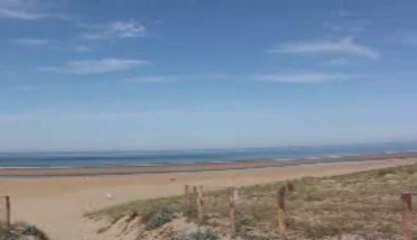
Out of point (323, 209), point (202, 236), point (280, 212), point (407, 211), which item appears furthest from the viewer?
point (323, 209)

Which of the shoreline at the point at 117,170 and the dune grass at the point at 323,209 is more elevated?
the shoreline at the point at 117,170

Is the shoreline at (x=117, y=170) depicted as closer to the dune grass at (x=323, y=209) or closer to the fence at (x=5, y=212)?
the fence at (x=5, y=212)

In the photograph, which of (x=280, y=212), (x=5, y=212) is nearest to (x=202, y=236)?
(x=280, y=212)

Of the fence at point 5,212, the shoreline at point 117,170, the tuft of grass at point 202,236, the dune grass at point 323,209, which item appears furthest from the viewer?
the shoreline at point 117,170

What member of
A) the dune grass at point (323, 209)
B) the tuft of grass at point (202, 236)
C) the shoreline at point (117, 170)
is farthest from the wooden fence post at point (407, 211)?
the shoreline at point (117, 170)

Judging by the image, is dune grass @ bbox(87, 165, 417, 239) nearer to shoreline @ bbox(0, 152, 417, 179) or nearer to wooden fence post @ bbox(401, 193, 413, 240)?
wooden fence post @ bbox(401, 193, 413, 240)

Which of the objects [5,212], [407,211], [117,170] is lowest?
[5,212]

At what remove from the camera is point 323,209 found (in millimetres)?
24516

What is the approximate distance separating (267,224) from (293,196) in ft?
24.4

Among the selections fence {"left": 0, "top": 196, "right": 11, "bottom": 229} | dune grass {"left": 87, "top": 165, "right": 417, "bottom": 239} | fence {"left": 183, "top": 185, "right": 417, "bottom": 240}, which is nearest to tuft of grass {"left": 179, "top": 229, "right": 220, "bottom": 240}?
fence {"left": 183, "top": 185, "right": 417, "bottom": 240}

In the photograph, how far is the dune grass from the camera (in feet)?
67.6

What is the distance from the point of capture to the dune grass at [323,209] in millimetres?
20609

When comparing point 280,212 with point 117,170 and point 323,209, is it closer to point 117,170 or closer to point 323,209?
point 323,209

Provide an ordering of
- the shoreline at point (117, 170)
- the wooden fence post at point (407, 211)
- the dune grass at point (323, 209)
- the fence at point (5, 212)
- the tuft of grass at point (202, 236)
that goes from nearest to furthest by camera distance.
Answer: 1. the wooden fence post at point (407, 211)
2. the tuft of grass at point (202, 236)
3. the dune grass at point (323, 209)
4. the fence at point (5, 212)
5. the shoreline at point (117, 170)
